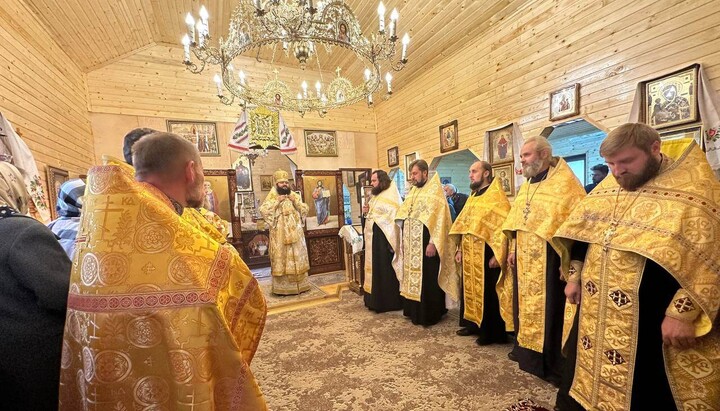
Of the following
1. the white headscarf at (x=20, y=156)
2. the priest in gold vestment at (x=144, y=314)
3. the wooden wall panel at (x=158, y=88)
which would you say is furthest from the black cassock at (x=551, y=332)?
the wooden wall panel at (x=158, y=88)

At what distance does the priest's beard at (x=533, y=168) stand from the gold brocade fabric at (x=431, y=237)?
48.6 inches

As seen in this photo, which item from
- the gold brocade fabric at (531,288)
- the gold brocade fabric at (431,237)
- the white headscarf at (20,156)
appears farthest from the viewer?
the gold brocade fabric at (431,237)

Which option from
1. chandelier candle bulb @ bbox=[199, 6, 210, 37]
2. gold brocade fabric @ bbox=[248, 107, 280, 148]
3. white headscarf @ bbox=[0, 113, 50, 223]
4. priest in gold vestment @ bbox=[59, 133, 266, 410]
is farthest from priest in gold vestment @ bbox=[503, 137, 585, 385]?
gold brocade fabric @ bbox=[248, 107, 280, 148]

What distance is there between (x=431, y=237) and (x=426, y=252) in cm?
19

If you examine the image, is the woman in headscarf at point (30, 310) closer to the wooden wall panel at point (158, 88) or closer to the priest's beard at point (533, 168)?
the priest's beard at point (533, 168)

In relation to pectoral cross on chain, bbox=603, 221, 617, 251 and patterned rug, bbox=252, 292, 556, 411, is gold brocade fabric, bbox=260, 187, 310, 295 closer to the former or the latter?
patterned rug, bbox=252, 292, 556, 411

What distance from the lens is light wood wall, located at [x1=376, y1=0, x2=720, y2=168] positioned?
9.13 feet

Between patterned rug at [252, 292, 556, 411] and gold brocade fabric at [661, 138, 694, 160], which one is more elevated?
gold brocade fabric at [661, 138, 694, 160]

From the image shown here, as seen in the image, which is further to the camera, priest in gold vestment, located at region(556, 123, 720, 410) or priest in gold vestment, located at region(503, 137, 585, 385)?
priest in gold vestment, located at region(503, 137, 585, 385)

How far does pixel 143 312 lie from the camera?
0.92m

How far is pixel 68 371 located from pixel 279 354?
98.3 inches

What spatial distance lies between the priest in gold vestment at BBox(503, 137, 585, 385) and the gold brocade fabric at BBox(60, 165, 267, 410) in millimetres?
2361

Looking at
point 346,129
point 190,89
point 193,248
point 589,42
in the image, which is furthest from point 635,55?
point 190,89

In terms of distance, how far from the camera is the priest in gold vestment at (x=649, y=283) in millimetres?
1466
